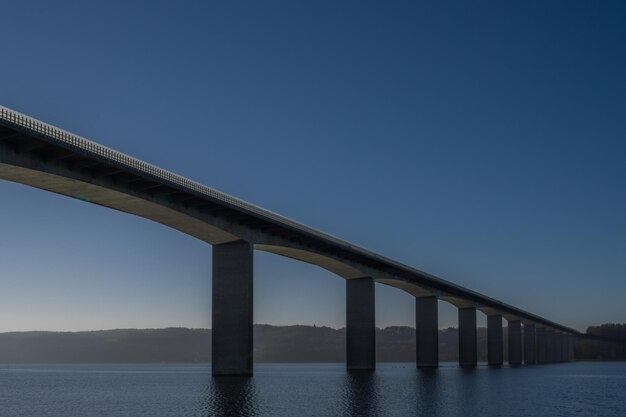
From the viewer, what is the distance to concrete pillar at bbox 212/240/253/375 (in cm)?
7044

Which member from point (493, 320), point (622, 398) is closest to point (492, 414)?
point (622, 398)

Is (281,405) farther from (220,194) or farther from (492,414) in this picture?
(220,194)

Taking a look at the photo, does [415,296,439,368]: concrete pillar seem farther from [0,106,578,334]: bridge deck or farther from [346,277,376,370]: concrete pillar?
[0,106,578,334]: bridge deck

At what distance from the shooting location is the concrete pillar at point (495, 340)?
525ft

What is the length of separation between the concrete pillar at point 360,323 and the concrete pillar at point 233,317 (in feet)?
95.1

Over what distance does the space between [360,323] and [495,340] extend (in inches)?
2978

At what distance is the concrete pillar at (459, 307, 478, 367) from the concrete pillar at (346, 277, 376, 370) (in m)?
46.3

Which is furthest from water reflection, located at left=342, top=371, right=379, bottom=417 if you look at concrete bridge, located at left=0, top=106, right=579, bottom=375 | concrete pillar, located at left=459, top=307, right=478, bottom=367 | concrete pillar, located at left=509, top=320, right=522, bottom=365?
concrete pillar, located at left=509, top=320, right=522, bottom=365

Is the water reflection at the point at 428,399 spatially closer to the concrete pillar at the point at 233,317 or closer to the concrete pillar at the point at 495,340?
the concrete pillar at the point at 233,317

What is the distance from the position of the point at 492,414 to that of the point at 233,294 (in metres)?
34.2

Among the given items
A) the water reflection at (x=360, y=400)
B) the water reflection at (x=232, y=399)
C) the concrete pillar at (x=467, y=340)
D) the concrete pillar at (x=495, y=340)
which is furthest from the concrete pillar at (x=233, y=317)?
the concrete pillar at (x=495, y=340)

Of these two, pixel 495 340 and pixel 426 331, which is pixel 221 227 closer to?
pixel 426 331

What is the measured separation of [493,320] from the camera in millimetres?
166750

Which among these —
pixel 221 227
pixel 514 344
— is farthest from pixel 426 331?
pixel 514 344
